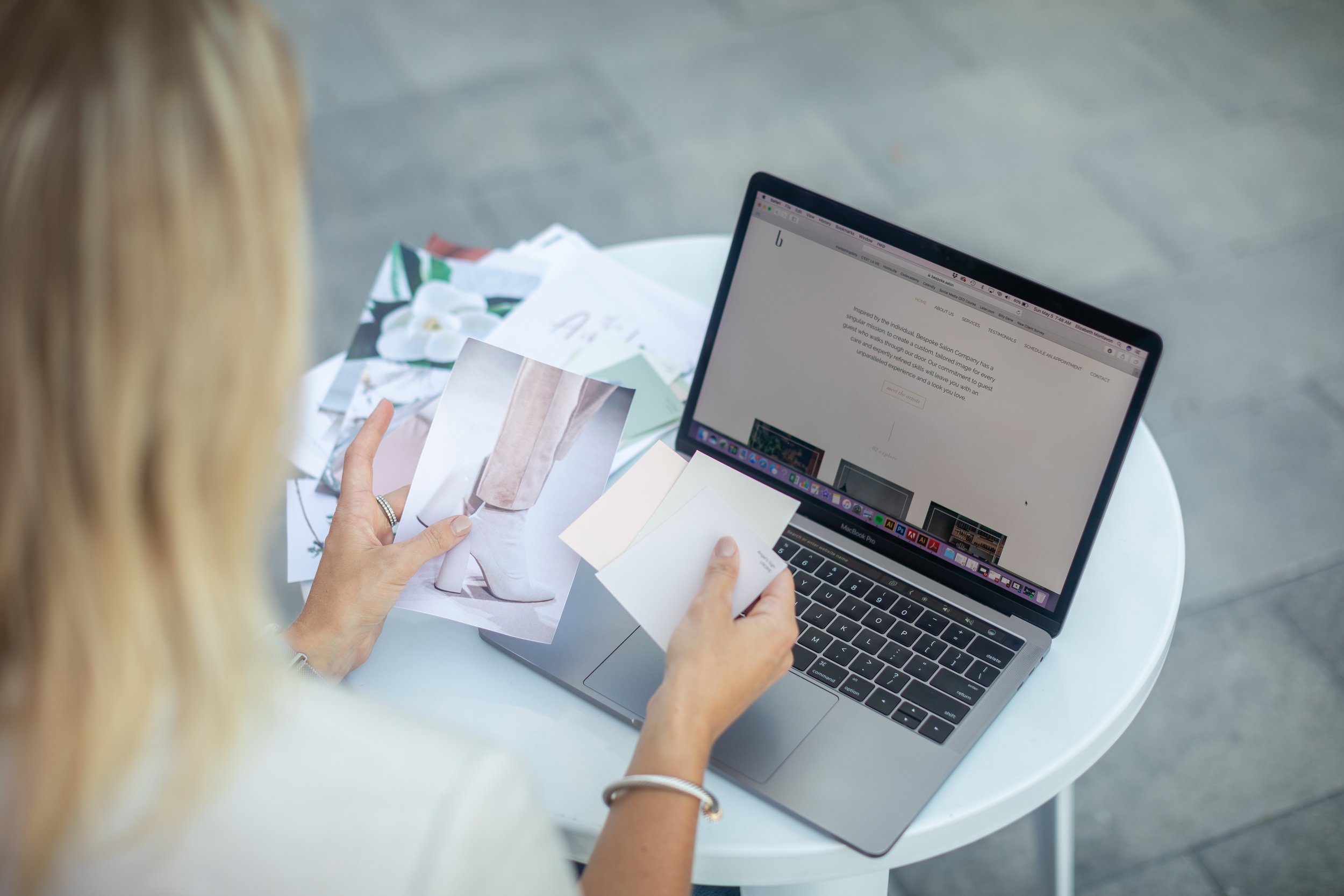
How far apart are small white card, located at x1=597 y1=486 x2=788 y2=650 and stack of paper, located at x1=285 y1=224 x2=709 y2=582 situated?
0.24 meters

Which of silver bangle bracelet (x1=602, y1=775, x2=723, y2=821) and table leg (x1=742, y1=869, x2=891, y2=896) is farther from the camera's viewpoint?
table leg (x1=742, y1=869, x2=891, y2=896)

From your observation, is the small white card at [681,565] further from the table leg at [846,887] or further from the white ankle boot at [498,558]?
the table leg at [846,887]

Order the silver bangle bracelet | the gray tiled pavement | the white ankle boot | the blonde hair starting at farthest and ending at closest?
the gray tiled pavement < the white ankle boot < the silver bangle bracelet < the blonde hair

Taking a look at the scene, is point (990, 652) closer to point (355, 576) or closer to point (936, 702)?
point (936, 702)

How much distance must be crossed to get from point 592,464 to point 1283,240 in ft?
6.38

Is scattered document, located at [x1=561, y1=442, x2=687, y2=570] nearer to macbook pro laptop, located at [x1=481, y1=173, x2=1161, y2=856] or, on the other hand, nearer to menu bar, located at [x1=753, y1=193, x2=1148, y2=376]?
macbook pro laptop, located at [x1=481, y1=173, x2=1161, y2=856]

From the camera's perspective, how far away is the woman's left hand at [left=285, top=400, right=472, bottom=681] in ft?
2.63

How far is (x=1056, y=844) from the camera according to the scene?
111 centimetres

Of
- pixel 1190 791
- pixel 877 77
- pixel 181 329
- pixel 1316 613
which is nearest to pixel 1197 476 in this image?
pixel 1316 613

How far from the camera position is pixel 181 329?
415mm

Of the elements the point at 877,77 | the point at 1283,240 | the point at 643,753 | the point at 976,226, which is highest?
the point at 877,77

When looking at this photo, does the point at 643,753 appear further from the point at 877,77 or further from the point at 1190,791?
the point at 877,77

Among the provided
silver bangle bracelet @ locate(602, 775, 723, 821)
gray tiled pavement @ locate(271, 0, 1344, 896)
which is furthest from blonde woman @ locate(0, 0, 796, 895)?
gray tiled pavement @ locate(271, 0, 1344, 896)

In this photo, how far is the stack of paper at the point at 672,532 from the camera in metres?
0.77
